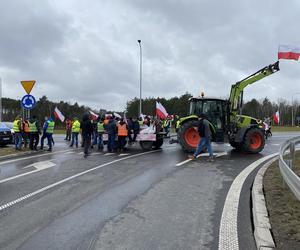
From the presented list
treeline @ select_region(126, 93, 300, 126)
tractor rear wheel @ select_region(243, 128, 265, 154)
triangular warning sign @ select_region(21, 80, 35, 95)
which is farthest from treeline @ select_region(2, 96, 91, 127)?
tractor rear wheel @ select_region(243, 128, 265, 154)

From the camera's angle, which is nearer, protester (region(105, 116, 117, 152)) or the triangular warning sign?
protester (region(105, 116, 117, 152))

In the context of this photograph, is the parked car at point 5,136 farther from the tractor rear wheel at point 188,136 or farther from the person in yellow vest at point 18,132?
the tractor rear wheel at point 188,136

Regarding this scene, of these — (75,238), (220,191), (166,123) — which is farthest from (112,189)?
(166,123)

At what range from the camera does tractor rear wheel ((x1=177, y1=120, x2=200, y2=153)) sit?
16469mm

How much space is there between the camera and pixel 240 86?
56.2ft

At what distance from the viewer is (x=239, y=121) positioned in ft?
57.4

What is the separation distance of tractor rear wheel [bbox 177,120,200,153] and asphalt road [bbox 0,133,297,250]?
4320mm

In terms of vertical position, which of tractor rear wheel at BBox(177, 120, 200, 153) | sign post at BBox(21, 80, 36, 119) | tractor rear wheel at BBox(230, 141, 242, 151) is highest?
sign post at BBox(21, 80, 36, 119)

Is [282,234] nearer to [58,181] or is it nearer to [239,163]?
[58,181]

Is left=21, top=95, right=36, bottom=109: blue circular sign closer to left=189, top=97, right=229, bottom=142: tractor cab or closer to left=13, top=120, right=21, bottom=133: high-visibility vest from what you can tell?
left=13, top=120, right=21, bottom=133: high-visibility vest

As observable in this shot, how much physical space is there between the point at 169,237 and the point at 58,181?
16.0ft

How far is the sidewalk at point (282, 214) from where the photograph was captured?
4.92m

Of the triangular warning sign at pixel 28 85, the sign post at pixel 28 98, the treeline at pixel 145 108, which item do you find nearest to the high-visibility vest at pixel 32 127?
the sign post at pixel 28 98

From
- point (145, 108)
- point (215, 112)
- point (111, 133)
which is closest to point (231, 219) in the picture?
point (215, 112)
